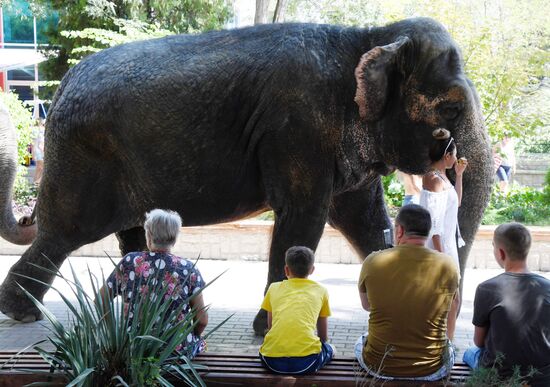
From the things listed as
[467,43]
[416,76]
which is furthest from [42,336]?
[467,43]

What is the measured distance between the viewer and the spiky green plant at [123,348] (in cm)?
420

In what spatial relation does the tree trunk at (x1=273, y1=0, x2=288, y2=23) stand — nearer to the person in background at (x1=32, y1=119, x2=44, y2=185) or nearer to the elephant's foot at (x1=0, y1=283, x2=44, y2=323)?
the person in background at (x1=32, y1=119, x2=44, y2=185)

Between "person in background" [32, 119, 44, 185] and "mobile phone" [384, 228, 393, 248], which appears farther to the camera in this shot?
"person in background" [32, 119, 44, 185]

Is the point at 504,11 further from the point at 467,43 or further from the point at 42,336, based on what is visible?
the point at 42,336

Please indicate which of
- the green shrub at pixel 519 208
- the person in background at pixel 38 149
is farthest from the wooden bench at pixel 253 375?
the person in background at pixel 38 149

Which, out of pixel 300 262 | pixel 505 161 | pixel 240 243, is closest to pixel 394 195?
pixel 240 243

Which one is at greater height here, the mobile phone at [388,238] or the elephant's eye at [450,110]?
the elephant's eye at [450,110]

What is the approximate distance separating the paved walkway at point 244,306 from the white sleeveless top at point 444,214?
1115 millimetres

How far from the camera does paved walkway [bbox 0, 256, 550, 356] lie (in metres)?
6.71

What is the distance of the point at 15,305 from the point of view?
7145 millimetres

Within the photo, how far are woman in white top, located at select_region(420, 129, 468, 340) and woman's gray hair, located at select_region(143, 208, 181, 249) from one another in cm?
186

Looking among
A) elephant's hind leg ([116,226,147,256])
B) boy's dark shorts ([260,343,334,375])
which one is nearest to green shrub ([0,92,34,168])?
elephant's hind leg ([116,226,147,256])

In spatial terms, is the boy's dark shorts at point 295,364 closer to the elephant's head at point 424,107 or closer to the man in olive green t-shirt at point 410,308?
the man in olive green t-shirt at point 410,308

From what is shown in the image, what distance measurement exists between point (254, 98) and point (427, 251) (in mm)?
2355
